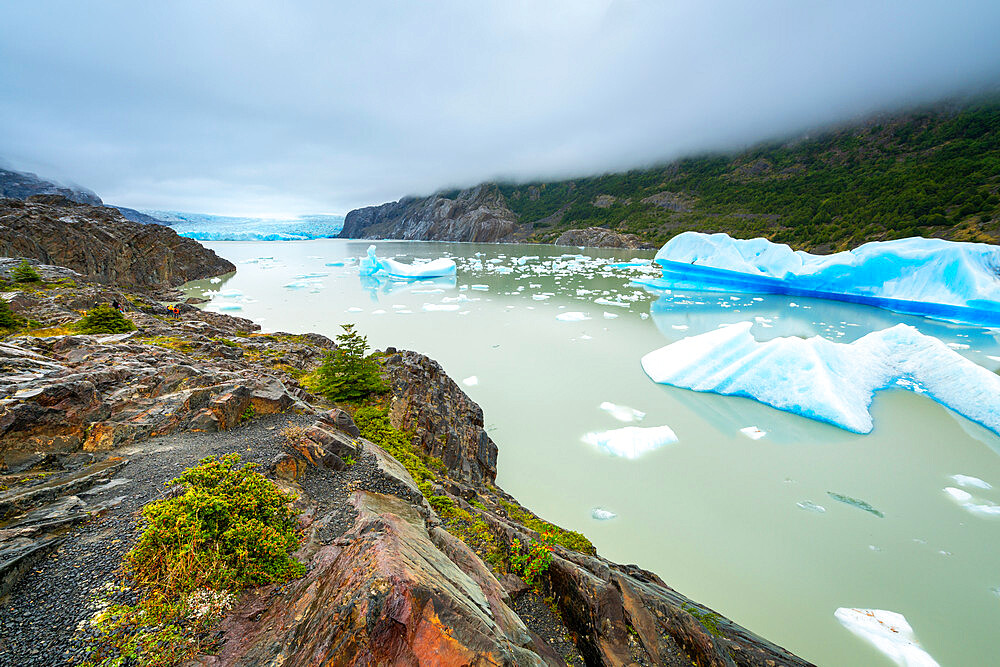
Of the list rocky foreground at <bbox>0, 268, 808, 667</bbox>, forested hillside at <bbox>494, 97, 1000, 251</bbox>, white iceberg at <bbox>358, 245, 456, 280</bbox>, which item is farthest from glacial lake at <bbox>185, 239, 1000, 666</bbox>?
forested hillside at <bbox>494, 97, 1000, 251</bbox>

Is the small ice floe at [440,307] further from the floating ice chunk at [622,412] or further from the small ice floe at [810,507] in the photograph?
the small ice floe at [810,507]

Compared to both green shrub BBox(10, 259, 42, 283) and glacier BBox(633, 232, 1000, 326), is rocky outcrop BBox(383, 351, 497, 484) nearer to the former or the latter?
green shrub BBox(10, 259, 42, 283)

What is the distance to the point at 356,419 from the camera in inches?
274

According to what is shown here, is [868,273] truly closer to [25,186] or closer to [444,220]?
[444,220]

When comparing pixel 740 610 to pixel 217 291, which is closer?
pixel 740 610

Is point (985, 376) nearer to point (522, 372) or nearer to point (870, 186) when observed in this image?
point (522, 372)

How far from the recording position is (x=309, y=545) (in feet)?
9.80

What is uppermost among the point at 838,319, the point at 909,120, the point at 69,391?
the point at 909,120

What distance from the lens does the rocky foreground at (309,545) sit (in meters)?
2.03

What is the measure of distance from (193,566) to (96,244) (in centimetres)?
3608

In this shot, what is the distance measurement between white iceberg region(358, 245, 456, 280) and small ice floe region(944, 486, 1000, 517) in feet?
104

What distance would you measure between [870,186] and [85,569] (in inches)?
3579

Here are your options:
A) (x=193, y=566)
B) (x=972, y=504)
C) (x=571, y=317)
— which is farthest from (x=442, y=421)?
(x=571, y=317)

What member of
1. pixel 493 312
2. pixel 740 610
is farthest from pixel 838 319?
pixel 740 610
